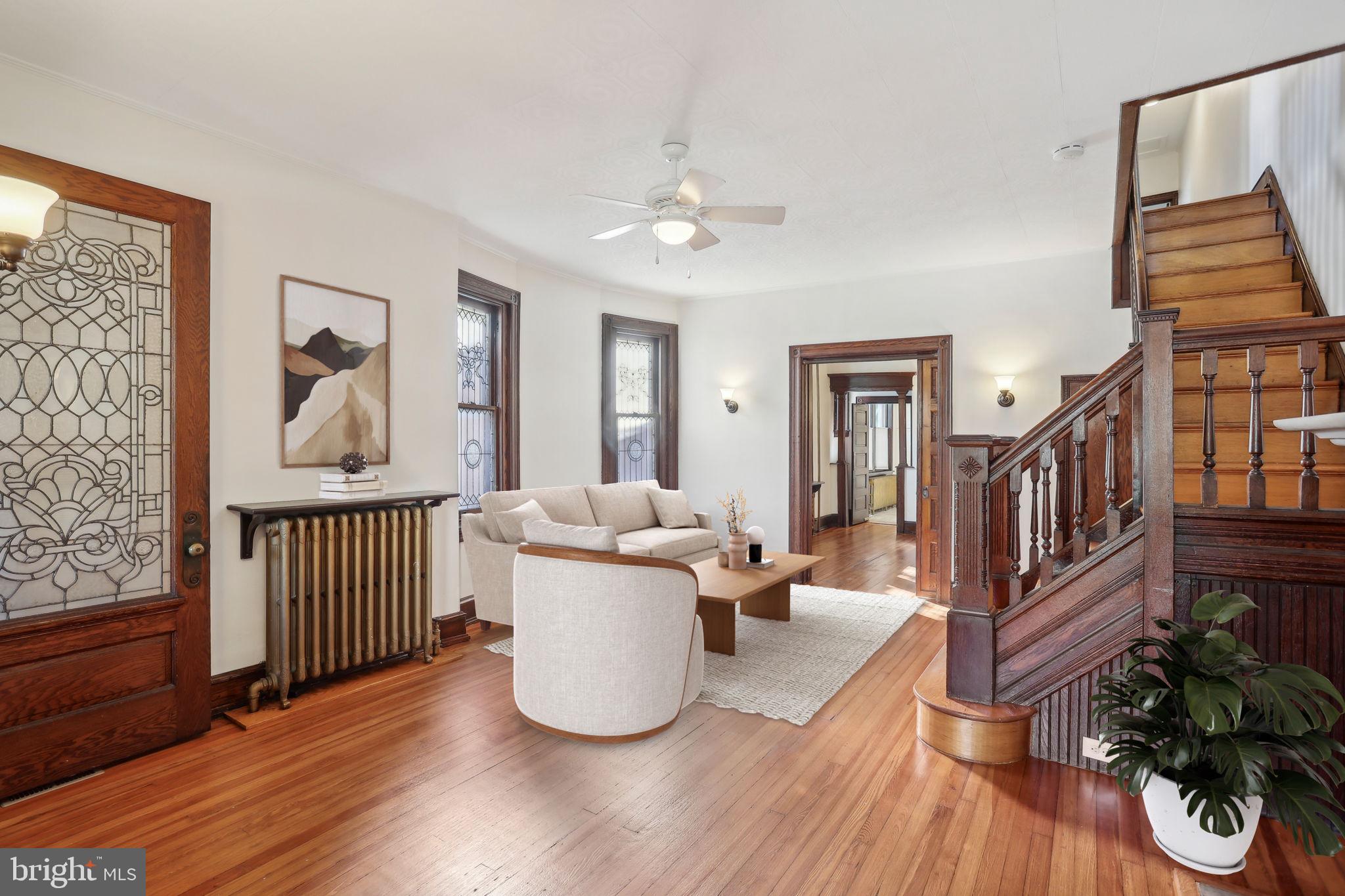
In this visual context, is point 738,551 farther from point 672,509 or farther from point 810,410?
point 810,410

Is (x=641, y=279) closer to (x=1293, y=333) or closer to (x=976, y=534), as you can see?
(x=976, y=534)

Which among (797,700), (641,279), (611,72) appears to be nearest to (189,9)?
(611,72)

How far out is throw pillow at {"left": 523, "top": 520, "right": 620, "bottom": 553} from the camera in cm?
297

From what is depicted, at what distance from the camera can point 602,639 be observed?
2777 millimetres

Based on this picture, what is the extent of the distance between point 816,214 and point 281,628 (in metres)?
3.95

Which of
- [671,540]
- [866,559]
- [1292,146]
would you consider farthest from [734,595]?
[866,559]

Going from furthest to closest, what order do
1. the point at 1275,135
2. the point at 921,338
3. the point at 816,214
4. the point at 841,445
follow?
1. the point at 841,445
2. the point at 921,338
3. the point at 816,214
4. the point at 1275,135

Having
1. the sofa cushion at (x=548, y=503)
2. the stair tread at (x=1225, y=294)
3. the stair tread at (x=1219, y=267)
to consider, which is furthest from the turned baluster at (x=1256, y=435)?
the sofa cushion at (x=548, y=503)

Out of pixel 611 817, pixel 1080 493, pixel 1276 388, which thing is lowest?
pixel 611 817

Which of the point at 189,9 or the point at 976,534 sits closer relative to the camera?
the point at 189,9

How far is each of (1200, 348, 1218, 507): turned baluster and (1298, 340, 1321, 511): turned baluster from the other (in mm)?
232

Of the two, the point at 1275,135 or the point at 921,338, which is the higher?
the point at 1275,135

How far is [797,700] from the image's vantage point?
344cm

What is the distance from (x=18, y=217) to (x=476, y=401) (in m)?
3.08
